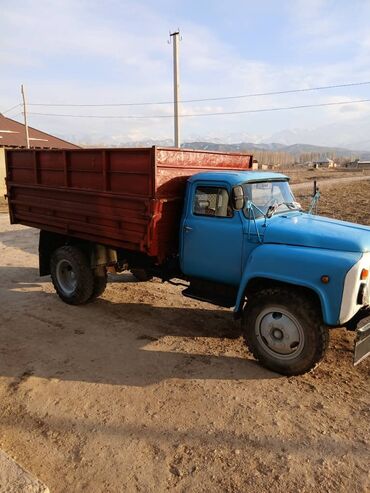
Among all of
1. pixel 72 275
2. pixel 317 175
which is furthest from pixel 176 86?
pixel 317 175

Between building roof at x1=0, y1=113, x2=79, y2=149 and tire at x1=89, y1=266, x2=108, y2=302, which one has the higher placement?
building roof at x1=0, y1=113, x2=79, y2=149

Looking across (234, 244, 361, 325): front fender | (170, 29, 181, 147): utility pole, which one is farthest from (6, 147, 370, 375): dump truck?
(170, 29, 181, 147): utility pole

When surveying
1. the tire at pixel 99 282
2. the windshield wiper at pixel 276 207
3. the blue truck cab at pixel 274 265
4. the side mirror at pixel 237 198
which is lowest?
the tire at pixel 99 282

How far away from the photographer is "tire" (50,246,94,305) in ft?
20.4

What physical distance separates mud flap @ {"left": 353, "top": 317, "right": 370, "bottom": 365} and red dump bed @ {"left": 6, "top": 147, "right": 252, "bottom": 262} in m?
2.53

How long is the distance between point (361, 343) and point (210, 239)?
6.58ft

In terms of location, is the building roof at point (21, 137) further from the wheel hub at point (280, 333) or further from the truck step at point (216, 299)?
the wheel hub at point (280, 333)

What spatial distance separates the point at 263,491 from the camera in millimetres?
2768

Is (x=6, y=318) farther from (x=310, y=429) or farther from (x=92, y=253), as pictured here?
(x=310, y=429)

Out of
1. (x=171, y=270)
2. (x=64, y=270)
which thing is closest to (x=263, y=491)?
(x=171, y=270)

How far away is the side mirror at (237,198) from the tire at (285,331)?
1.02 meters

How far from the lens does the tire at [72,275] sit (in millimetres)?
6227

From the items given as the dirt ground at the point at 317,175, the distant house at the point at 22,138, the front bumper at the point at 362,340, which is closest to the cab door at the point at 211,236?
the front bumper at the point at 362,340

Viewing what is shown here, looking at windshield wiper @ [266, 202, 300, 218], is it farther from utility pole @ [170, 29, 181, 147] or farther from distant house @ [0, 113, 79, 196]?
distant house @ [0, 113, 79, 196]
